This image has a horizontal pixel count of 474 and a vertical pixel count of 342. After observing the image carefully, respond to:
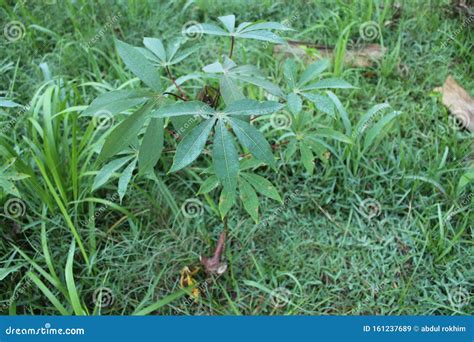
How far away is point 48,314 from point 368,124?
1.59m

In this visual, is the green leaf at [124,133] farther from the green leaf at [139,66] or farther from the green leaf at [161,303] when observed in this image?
the green leaf at [161,303]

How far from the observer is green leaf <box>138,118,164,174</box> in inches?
62.4

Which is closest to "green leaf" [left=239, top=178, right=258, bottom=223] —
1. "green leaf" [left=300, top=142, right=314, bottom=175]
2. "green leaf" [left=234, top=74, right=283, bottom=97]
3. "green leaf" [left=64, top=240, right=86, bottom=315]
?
"green leaf" [left=300, top=142, right=314, bottom=175]

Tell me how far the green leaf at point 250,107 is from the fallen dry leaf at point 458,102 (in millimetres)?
1401

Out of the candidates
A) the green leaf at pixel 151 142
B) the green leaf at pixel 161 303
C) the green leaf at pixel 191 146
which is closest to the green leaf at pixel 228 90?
the green leaf at pixel 191 146

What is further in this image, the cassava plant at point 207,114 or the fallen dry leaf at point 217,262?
the fallen dry leaf at point 217,262

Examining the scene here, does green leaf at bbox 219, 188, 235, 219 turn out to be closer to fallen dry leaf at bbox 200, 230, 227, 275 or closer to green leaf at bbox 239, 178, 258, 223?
green leaf at bbox 239, 178, 258, 223

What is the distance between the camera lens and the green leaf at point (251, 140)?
1.51 meters

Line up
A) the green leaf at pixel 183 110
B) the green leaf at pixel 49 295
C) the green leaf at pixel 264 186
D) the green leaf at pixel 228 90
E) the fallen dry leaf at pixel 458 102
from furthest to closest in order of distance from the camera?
the fallen dry leaf at pixel 458 102
the green leaf at pixel 49 295
the green leaf at pixel 264 186
the green leaf at pixel 228 90
the green leaf at pixel 183 110

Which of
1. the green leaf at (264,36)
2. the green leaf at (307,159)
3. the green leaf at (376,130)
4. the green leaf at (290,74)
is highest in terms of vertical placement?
the green leaf at (264,36)

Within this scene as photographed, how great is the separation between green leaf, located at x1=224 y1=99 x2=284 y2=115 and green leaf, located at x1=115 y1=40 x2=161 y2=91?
0.84 ft

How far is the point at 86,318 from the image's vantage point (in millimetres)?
1930

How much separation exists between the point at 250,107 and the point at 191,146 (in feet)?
0.65

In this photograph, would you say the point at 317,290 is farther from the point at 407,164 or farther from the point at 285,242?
the point at 407,164
